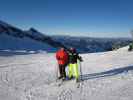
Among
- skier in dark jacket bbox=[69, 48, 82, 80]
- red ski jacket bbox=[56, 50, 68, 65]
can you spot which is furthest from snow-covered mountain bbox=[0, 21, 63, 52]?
skier in dark jacket bbox=[69, 48, 82, 80]

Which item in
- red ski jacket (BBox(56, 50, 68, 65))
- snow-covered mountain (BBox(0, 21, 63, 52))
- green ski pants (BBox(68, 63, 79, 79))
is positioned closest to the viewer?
green ski pants (BBox(68, 63, 79, 79))

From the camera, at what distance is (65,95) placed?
10273 mm

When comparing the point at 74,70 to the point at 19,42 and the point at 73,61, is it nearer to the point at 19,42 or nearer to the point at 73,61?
the point at 73,61

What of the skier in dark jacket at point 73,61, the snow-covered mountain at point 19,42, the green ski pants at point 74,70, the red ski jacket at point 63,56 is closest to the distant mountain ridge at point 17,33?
the snow-covered mountain at point 19,42

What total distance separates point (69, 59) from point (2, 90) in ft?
14.1

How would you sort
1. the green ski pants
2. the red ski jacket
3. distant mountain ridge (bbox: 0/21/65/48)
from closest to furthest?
1. the green ski pants
2. the red ski jacket
3. distant mountain ridge (bbox: 0/21/65/48)

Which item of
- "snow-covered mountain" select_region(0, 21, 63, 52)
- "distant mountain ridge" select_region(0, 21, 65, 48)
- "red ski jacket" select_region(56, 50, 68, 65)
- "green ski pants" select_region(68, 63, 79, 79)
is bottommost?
"green ski pants" select_region(68, 63, 79, 79)

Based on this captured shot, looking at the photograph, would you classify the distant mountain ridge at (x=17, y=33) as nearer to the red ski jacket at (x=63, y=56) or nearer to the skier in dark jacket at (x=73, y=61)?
the red ski jacket at (x=63, y=56)

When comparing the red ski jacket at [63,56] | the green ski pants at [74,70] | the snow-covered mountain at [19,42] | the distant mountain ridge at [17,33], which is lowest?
the green ski pants at [74,70]

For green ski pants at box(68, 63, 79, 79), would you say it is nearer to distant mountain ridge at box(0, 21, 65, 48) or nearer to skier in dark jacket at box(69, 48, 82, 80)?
skier in dark jacket at box(69, 48, 82, 80)

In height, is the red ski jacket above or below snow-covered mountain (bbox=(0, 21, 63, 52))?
below

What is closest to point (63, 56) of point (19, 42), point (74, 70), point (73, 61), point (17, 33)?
point (73, 61)

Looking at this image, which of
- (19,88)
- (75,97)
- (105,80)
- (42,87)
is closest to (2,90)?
(19,88)

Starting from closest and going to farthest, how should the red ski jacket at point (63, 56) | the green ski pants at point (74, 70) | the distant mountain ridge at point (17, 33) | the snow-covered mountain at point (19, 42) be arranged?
1. the green ski pants at point (74, 70)
2. the red ski jacket at point (63, 56)
3. the snow-covered mountain at point (19, 42)
4. the distant mountain ridge at point (17, 33)
